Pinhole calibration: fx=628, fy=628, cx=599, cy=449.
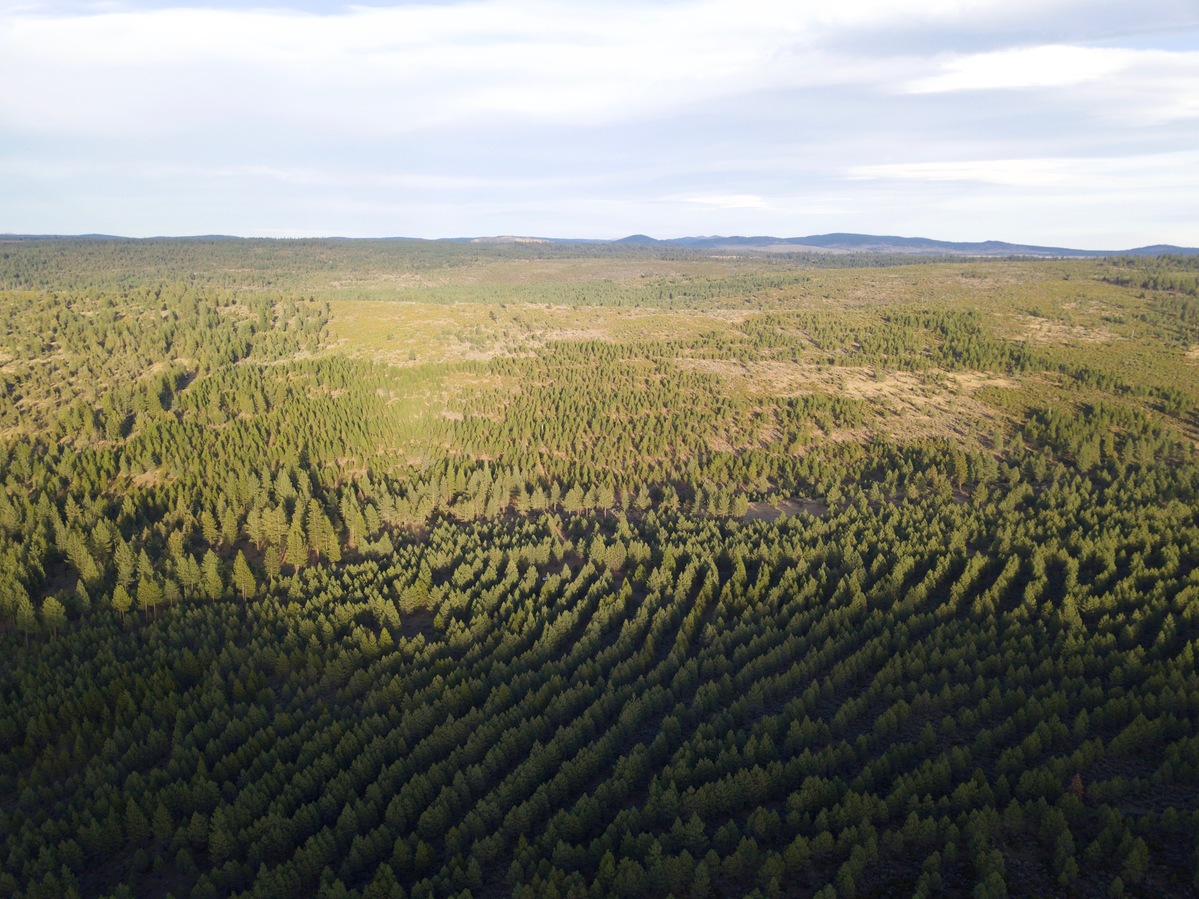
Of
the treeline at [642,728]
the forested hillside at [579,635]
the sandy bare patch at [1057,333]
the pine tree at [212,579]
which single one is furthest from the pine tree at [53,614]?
the sandy bare patch at [1057,333]

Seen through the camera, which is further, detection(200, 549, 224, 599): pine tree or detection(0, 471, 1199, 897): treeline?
detection(200, 549, 224, 599): pine tree

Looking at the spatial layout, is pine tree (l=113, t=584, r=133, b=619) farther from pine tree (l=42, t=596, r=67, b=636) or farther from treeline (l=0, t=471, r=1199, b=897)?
pine tree (l=42, t=596, r=67, b=636)

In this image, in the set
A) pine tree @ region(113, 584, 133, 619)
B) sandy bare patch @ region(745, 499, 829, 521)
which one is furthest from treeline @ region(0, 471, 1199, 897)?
sandy bare patch @ region(745, 499, 829, 521)

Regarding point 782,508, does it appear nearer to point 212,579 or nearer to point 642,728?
point 642,728

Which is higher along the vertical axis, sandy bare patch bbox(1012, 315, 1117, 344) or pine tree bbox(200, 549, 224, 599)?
sandy bare patch bbox(1012, 315, 1117, 344)

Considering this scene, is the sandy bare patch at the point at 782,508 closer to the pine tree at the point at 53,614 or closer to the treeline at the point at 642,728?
the treeline at the point at 642,728

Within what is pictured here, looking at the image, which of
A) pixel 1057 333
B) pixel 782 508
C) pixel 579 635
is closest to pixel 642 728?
pixel 579 635

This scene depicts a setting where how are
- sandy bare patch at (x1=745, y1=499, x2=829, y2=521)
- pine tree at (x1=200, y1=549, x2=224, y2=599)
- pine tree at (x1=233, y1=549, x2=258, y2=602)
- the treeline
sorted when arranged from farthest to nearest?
sandy bare patch at (x1=745, y1=499, x2=829, y2=521) < pine tree at (x1=233, y1=549, x2=258, y2=602) < pine tree at (x1=200, y1=549, x2=224, y2=599) < the treeline

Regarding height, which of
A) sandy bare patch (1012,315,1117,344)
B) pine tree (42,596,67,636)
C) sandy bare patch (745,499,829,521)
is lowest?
pine tree (42,596,67,636)
